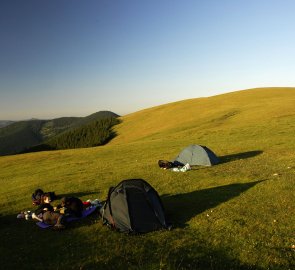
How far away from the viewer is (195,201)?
20594 millimetres

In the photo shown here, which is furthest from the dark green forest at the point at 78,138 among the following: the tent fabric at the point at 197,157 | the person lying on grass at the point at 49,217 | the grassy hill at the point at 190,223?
the person lying on grass at the point at 49,217

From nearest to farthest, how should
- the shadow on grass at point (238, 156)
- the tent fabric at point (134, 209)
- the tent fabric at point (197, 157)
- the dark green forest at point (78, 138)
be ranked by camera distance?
1. the tent fabric at point (134, 209)
2. the tent fabric at point (197, 157)
3. the shadow on grass at point (238, 156)
4. the dark green forest at point (78, 138)

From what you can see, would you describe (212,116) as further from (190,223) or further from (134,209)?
(134,209)

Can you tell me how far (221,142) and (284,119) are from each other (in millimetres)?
20602

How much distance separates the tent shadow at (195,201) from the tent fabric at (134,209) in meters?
1.08

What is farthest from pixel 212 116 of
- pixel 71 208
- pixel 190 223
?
pixel 190 223

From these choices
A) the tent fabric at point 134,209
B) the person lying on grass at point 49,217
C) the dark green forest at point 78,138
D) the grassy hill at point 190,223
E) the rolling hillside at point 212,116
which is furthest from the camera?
the dark green forest at point 78,138

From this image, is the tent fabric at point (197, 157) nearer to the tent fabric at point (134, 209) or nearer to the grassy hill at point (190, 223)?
the grassy hill at point (190, 223)

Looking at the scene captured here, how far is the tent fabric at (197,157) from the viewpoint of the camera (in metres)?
32.4

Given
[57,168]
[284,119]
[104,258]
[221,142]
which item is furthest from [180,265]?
[284,119]

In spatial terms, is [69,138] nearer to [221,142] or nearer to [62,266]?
[221,142]

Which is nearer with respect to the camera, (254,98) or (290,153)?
(290,153)

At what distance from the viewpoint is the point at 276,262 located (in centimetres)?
1211

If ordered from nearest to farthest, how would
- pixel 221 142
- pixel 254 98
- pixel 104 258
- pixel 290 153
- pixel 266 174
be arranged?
pixel 104 258 < pixel 266 174 < pixel 290 153 < pixel 221 142 < pixel 254 98
